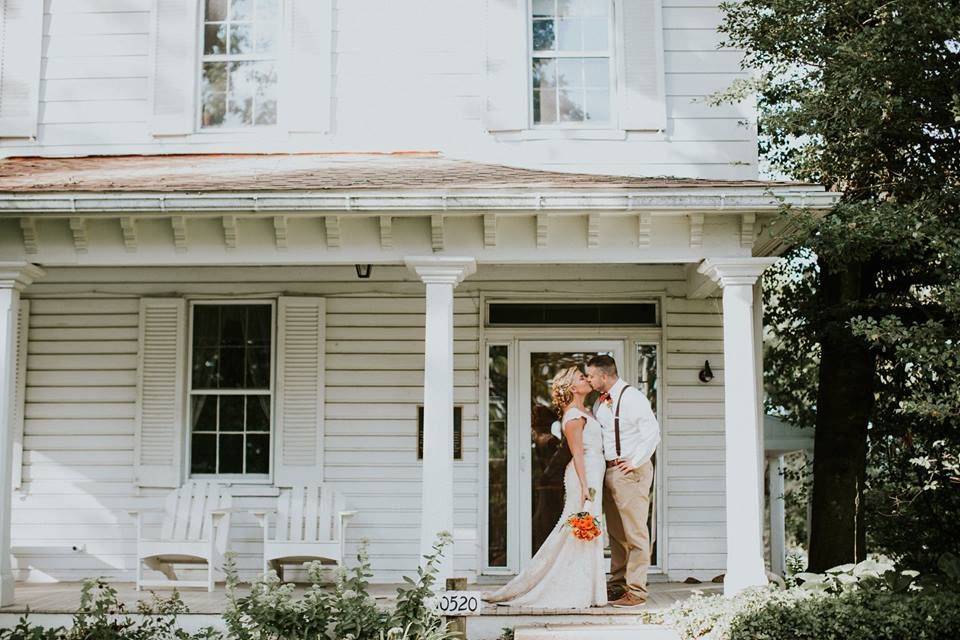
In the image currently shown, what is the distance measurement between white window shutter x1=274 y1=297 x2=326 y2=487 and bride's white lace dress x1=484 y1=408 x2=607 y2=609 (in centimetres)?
247

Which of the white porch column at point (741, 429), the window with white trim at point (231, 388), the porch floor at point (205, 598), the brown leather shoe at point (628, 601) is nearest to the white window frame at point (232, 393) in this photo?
the window with white trim at point (231, 388)

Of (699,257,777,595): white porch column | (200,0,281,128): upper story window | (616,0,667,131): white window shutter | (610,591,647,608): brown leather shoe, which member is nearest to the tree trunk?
(616,0,667,131): white window shutter

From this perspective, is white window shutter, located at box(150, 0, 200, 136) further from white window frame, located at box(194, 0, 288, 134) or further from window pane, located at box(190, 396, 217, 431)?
window pane, located at box(190, 396, 217, 431)

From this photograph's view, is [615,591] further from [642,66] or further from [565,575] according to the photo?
[642,66]

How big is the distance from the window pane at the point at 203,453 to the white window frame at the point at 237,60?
9.11ft

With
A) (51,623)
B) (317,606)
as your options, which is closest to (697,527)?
(317,606)

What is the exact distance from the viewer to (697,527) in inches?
373

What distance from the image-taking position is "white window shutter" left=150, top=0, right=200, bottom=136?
9.77 m

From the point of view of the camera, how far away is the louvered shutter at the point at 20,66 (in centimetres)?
984

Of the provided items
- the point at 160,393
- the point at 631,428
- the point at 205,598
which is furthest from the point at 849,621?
the point at 160,393

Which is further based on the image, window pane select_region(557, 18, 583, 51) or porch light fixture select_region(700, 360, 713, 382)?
window pane select_region(557, 18, 583, 51)

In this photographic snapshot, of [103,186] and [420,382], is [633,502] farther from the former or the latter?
[103,186]

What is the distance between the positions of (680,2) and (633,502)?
4567mm

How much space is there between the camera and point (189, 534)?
352 inches
